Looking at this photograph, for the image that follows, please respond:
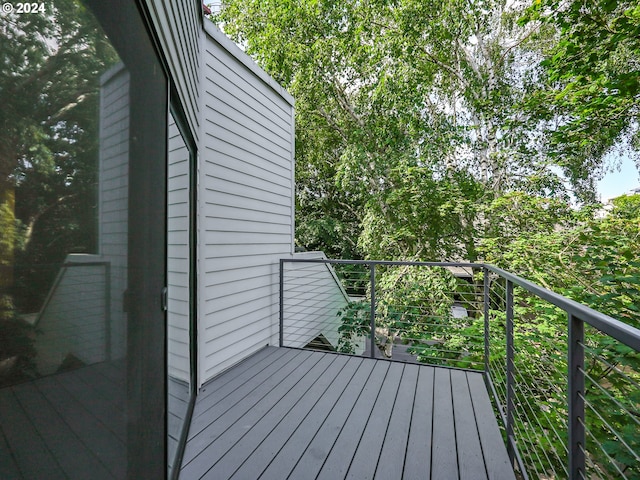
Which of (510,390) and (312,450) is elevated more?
(510,390)

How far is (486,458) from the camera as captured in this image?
188cm

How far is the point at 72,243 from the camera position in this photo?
21.0 inches

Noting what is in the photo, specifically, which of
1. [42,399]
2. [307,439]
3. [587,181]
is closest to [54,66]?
[42,399]

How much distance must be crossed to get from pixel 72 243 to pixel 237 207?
9.38 ft

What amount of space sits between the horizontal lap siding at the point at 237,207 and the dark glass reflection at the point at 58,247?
217cm

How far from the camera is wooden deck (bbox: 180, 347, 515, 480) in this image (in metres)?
1.79

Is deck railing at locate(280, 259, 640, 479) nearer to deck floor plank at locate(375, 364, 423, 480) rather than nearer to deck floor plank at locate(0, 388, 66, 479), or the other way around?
deck floor plank at locate(375, 364, 423, 480)

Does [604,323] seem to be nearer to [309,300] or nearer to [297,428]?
[297,428]

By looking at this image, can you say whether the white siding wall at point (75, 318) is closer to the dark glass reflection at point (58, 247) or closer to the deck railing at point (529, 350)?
the dark glass reflection at point (58, 247)

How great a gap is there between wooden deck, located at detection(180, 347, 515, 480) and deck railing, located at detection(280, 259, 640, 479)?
0.82ft

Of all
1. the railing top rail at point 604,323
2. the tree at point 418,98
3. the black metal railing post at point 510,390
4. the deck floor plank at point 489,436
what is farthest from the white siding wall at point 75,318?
the tree at point 418,98

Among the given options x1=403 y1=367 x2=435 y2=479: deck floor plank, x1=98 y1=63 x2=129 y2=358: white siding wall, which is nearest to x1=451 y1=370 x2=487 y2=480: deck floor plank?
x1=403 y1=367 x2=435 y2=479: deck floor plank

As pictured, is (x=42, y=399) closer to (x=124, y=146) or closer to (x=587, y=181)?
(x=124, y=146)

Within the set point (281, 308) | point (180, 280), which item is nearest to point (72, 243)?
point (180, 280)
